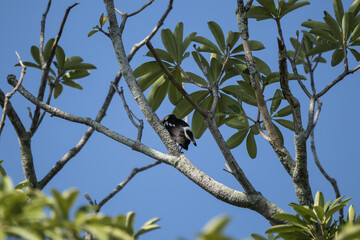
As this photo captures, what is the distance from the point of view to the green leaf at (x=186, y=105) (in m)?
3.72

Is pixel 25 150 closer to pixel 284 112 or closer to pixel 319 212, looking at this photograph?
pixel 284 112

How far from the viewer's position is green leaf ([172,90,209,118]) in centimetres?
372

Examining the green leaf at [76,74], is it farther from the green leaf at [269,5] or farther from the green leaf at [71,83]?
the green leaf at [269,5]

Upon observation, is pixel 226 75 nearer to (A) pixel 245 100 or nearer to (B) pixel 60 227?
(A) pixel 245 100

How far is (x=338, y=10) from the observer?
3.43m

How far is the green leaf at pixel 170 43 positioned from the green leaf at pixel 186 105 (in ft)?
1.27

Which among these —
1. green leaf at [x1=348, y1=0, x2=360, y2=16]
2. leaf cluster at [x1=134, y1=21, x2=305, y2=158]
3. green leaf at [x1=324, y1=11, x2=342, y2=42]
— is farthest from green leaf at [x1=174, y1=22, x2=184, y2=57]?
green leaf at [x1=348, y1=0, x2=360, y2=16]

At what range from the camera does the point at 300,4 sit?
127 inches

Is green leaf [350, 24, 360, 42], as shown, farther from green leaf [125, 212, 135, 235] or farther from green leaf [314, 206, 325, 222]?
green leaf [125, 212, 135, 235]

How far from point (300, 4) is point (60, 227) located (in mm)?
2758

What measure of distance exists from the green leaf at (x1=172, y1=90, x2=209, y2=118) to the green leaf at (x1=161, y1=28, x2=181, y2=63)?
39 centimetres

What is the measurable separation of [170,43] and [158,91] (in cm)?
47

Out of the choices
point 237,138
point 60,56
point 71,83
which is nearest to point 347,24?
point 237,138

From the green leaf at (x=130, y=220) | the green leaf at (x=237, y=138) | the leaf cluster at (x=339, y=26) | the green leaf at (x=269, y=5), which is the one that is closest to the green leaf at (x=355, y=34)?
the leaf cluster at (x=339, y=26)
